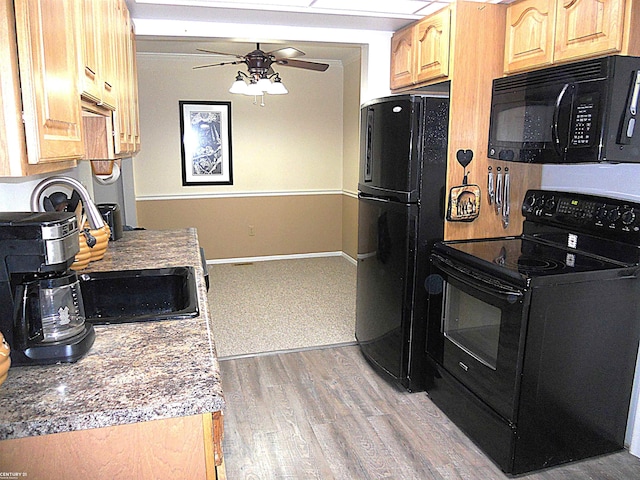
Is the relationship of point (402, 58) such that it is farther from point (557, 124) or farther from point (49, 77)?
point (49, 77)

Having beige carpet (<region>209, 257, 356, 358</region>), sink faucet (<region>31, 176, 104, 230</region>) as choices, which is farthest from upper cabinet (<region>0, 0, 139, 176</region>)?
beige carpet (<region>209, 257, 356, 358</region>)

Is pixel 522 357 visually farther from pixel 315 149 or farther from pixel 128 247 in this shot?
pixel 315 149

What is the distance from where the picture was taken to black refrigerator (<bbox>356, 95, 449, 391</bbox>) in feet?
8.69

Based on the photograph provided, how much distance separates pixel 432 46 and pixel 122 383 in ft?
8.03

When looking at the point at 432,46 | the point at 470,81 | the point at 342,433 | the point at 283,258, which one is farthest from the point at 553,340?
the point at 283,258

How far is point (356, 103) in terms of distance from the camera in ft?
18.5

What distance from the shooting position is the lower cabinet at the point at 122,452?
3.55 ft

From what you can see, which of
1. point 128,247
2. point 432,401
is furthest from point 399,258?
point 128,247

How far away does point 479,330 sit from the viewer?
240 centimetres

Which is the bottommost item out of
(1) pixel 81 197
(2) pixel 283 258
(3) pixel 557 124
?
(2) pixel 283 258

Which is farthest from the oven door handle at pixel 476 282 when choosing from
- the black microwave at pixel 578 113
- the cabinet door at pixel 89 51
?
the cabinet door at pixel 89 51

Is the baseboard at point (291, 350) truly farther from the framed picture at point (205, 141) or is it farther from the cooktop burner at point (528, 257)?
the framed picture at point (205, 141)

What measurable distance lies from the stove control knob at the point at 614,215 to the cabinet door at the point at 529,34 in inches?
29.2

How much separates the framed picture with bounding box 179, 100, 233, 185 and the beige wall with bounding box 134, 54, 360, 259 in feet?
0.25
